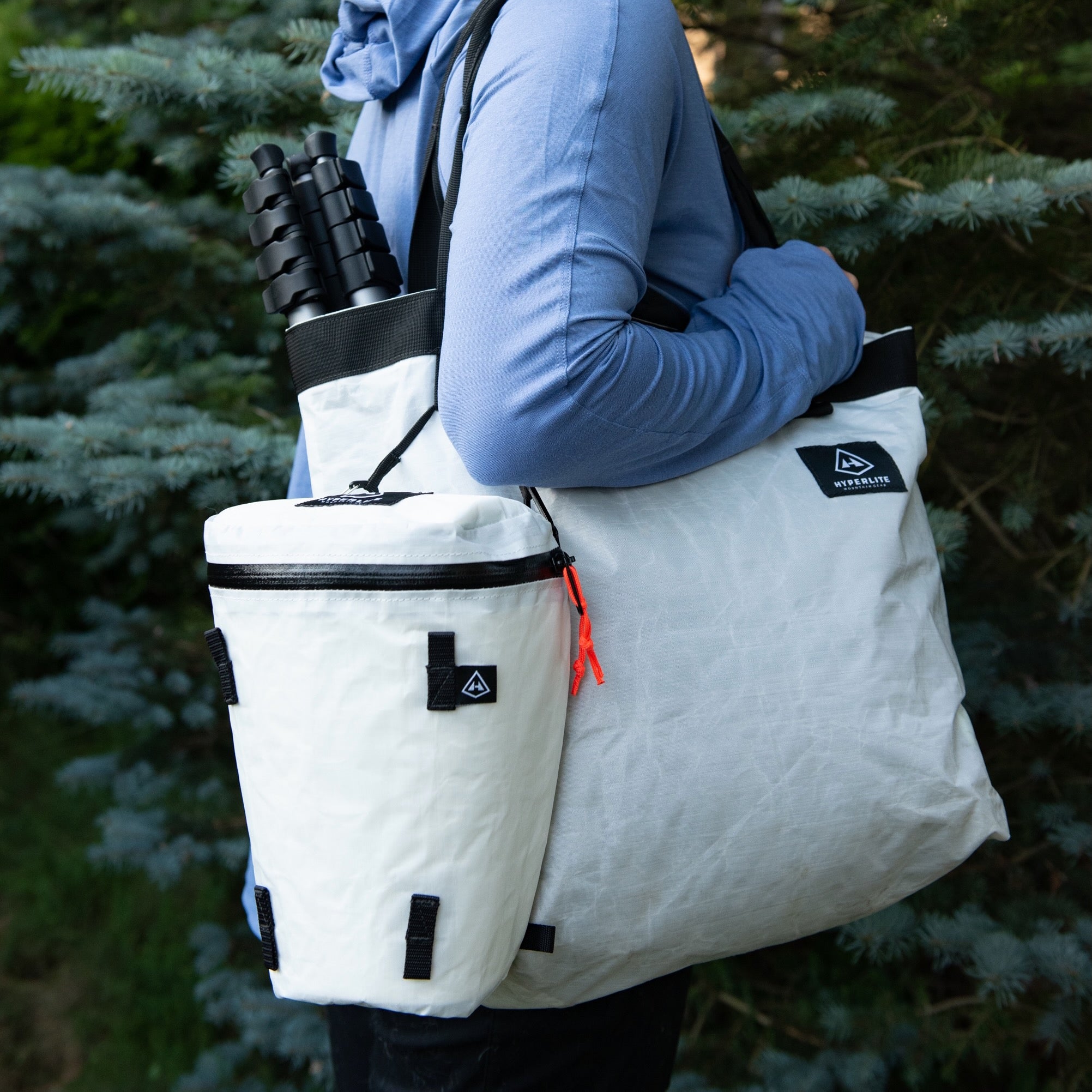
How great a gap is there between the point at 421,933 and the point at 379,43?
96 cm

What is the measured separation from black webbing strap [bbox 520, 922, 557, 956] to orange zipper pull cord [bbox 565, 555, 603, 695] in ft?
0.74

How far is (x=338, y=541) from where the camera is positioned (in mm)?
808

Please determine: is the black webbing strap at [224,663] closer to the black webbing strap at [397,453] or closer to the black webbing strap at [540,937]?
the black webbing strap at [397,453]

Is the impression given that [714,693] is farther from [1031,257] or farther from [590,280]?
[1031,257]

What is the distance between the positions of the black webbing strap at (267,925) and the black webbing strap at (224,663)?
188 mm

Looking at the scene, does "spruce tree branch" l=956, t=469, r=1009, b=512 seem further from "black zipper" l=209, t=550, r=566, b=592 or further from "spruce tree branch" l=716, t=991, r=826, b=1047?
"black zipper" l=209, t=550, r=566, b=592

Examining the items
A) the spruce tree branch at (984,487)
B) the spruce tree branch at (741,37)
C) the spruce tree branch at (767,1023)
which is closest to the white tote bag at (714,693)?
the spruce tree branch at (984,487)

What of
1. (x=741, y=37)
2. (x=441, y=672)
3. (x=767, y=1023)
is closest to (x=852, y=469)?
(x=441, y=672)

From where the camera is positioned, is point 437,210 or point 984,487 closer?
point 437,210

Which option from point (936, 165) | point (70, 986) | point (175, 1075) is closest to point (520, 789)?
point (936, 165)

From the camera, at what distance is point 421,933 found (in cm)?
82

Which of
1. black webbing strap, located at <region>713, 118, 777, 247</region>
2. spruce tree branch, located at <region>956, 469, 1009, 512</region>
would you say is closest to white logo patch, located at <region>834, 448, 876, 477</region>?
black webbing strap, located at <region>713, 118, 777, 247</region>

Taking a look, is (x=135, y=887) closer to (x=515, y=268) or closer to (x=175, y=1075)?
(x=175, y=1075)

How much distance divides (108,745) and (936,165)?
3.44 metres
